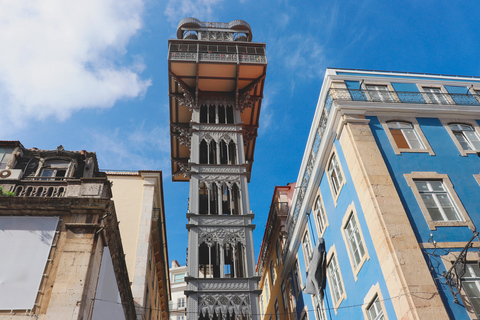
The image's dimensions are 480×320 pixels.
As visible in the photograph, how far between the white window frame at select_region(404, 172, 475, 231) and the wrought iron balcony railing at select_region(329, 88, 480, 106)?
185 inches

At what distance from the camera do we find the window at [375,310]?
46.5ft

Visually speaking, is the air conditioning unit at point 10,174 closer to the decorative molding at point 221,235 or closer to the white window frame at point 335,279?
the decorative molding at point 221,235

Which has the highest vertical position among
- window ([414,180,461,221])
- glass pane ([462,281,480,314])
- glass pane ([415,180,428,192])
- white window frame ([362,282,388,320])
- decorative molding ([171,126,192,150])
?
decorative molding ([171,126,192,150])

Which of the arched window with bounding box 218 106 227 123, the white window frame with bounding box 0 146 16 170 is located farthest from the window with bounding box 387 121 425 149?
the arched window with bounding box 218 106 227 123

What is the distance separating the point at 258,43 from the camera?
33.4m

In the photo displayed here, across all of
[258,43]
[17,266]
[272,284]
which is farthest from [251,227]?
[258,43]

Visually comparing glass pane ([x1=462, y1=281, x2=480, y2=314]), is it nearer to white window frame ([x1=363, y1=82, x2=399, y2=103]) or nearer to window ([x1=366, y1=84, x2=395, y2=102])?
white window frame ([x1=363, y1=82, x2=399, y2=103])

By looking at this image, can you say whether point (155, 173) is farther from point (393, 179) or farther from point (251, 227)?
point (393, 179)

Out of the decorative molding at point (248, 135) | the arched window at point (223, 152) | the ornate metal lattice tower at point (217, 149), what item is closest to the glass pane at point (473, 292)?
the ornate metal lattice tower at point (217, 149)

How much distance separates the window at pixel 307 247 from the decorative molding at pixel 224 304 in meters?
3.88

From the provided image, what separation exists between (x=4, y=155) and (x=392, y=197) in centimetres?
1498

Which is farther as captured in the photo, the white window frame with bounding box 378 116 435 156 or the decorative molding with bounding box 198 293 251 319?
the decorative molding with bounding box 198 293 251 319

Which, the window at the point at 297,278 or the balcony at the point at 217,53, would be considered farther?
the balcony at the point at 217,53

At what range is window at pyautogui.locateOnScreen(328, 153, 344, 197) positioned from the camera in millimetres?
18492
